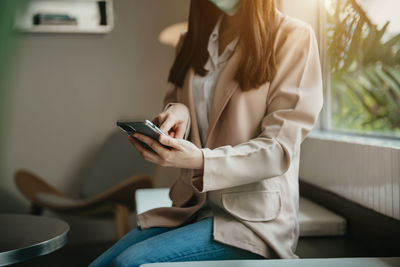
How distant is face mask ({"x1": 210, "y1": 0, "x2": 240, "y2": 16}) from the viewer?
4.73 feet

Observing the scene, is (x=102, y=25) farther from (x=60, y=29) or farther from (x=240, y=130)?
(x=240, y=130)

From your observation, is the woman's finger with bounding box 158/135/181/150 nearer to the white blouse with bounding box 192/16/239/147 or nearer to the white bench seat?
the white blouse with bounding box 192/16/239/147

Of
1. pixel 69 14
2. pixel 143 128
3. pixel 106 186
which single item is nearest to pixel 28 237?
pixel 143 128

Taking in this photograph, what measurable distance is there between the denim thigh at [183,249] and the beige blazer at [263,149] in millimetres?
30

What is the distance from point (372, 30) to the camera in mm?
1972

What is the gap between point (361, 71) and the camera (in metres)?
2.11

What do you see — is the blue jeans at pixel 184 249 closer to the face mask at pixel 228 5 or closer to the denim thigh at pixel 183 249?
the denim thigh at pixel 183 249

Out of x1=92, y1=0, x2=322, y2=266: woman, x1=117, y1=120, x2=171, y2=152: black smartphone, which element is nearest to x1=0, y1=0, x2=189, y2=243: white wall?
x1=92, y1=0, x2=322, y2=266: woman

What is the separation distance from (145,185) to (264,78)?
2.09 m

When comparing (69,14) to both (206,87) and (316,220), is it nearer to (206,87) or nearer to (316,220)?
(206,87)

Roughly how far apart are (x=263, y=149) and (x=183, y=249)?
0.34 m

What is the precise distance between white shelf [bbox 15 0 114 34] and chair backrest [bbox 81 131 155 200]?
96cm

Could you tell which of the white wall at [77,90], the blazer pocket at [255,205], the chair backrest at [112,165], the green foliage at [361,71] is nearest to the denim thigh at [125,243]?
the blazer pocket at [255,205]

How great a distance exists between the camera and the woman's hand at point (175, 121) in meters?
1.27
